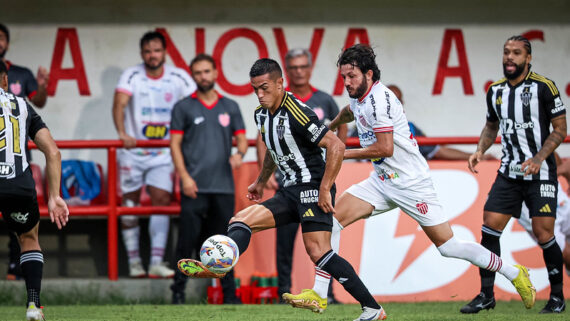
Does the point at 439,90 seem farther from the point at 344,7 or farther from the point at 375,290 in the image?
the point at 375,290

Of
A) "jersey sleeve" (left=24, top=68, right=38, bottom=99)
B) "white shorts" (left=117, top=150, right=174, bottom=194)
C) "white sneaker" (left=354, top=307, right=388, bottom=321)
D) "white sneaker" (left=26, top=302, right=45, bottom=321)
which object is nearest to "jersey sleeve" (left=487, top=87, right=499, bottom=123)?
"white sneaker" (left=354, top=307, right=388, bottom=321)

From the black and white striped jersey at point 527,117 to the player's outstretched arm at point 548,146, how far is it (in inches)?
2.6

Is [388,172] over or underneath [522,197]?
over

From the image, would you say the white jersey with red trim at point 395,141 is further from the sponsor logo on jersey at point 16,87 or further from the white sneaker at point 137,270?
the sponsor logo on jersey at point 16,87

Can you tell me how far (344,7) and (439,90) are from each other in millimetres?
1503

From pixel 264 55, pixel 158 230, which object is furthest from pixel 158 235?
pixel 264 55

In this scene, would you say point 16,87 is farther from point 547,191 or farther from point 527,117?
point 547,191

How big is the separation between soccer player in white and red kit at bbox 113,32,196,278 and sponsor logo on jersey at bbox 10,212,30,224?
2.79 m

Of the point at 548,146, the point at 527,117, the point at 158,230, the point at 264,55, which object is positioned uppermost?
the point at 264,55

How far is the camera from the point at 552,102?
7.64 meters

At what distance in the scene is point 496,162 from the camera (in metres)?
9.38

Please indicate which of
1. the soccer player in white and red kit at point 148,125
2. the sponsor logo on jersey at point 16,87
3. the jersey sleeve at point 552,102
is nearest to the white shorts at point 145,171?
the soccer player in white and red kit at point 148,125

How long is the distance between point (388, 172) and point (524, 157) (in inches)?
49.9

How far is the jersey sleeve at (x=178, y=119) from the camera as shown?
8828 mm
